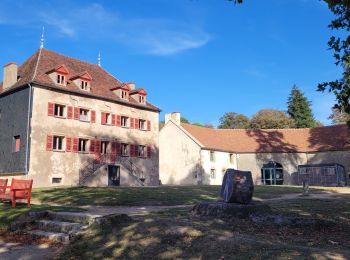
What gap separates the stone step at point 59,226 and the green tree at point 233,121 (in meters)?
67.9

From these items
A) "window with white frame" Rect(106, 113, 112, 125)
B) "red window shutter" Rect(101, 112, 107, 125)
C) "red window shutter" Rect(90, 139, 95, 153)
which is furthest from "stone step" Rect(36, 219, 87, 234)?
Result: "window with white frame" Rect(106, 113, 112, 125)

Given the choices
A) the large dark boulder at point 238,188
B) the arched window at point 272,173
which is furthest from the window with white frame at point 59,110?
the arched window at point 272,173

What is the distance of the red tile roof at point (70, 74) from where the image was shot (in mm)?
30969

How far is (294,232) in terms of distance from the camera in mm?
8867

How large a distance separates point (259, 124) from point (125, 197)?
5010cm

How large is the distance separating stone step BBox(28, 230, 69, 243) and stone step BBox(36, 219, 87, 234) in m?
0.19

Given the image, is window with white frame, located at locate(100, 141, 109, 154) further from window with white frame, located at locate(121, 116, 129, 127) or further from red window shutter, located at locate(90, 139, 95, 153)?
window with white frame, located at locate(121, 116, 129, 127)

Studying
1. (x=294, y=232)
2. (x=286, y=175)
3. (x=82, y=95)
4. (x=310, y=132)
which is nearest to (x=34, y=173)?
(x=82, y=95)

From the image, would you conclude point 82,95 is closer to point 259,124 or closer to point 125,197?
point 125,197

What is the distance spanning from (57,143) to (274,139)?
28.1 metres

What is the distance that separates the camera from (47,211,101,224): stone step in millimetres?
9568

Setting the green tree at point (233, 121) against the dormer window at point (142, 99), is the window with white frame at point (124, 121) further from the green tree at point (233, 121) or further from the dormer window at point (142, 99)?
the green tree at point (233, 121)

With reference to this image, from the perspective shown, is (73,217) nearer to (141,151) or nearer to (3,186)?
(3,186)

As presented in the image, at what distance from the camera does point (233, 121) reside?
3061 inches
